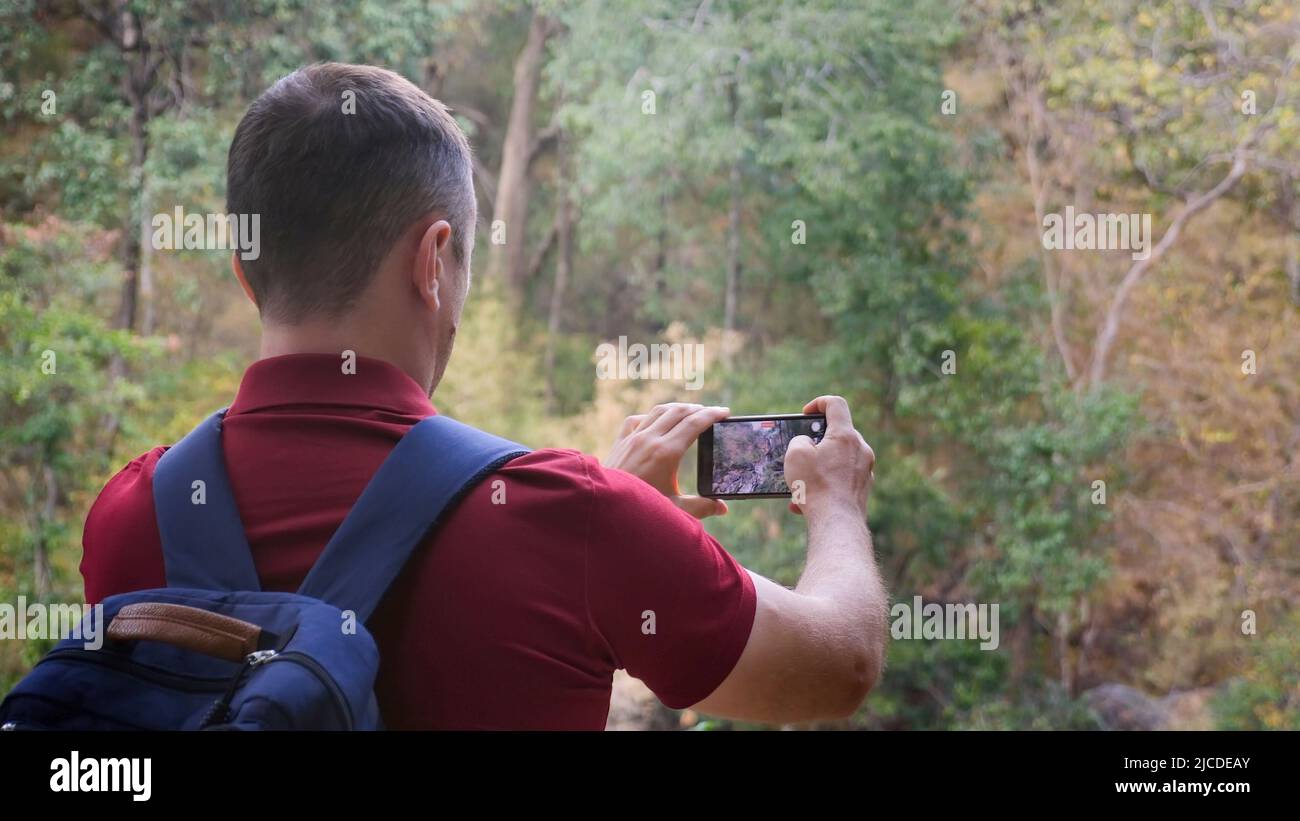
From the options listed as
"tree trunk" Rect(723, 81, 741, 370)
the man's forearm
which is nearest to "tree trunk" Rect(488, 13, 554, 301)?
"tree trunk" Rect(723, 81, 741, 370)

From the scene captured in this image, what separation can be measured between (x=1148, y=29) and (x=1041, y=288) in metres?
1.58

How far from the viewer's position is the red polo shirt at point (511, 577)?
1.99ft

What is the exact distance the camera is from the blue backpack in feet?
1.81

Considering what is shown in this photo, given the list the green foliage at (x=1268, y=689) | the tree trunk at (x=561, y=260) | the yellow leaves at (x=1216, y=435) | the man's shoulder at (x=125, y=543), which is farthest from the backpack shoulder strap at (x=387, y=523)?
the tree trunk at (x=561, y=260)

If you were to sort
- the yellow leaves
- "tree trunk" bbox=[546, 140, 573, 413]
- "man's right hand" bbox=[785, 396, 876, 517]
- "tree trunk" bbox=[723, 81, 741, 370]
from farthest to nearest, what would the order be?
"tree trunk" bbox=[546, 140, 573, 413], "tree trunk" bbox=[723, 81, 741, 370], the yellow leaves, "man's right hand" bbox=[785, 396, 876, 517]

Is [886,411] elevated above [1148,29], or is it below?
below

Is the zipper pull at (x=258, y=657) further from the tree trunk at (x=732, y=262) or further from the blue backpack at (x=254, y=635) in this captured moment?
the tree trunk at (x=732, y=262)

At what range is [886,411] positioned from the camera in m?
7.27

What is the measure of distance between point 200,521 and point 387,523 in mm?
108

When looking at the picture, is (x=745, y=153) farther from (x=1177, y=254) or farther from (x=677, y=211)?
(x=1177, y=254)

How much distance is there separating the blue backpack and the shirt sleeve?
61 mm

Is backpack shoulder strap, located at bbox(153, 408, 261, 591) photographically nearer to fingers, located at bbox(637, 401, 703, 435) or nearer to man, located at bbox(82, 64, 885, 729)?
man, located at bbox(82, 64, 885, 729)
